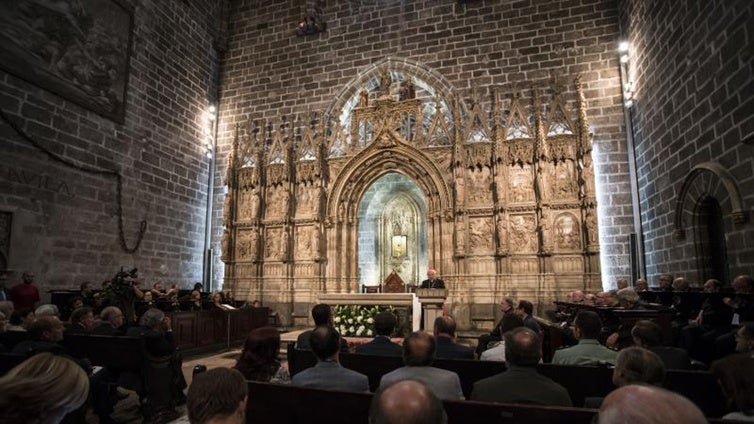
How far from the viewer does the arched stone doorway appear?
48.8 ft

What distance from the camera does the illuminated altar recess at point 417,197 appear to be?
11508 mm

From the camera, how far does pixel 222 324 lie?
10695 mm

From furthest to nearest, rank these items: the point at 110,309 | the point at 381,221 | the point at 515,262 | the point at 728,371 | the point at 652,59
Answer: the point at 381,221
the point at 515,262
the point at 652,59
the point at 110,309
the point at 728,371

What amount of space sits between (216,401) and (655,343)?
3316 mm

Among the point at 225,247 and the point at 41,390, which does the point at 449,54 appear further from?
the point at 41,390

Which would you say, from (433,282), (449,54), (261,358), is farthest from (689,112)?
(261,358)

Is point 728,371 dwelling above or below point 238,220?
below

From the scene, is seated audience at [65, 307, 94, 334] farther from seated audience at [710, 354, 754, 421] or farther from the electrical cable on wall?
seated audience at [710, 354, 754, 421]

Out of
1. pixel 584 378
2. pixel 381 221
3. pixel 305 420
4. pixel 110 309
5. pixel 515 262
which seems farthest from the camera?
pixel 381 221

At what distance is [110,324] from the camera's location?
596cm

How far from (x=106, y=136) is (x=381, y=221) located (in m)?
8.23

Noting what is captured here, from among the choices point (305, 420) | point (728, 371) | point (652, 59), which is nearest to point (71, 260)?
point (305, 420)

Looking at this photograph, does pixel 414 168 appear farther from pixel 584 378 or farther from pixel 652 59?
pixel 584 378

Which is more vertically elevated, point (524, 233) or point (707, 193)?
point (707, 193)
